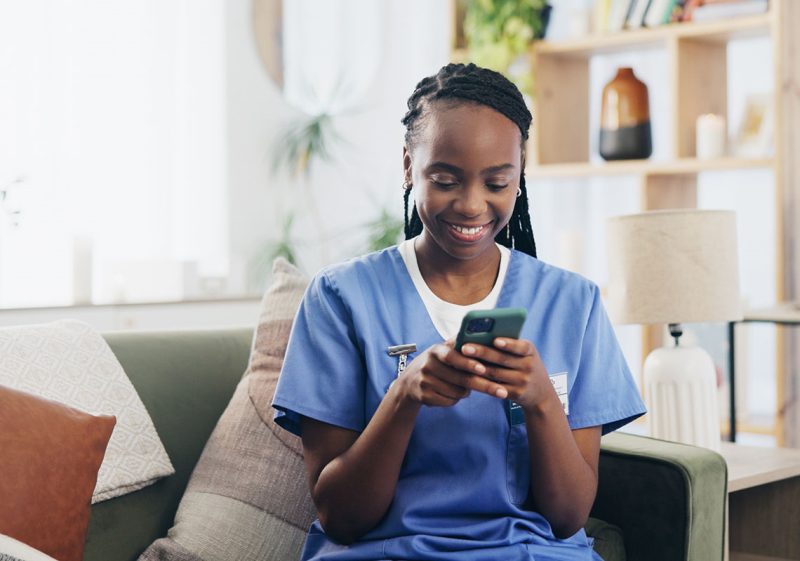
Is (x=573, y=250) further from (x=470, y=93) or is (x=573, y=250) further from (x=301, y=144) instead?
(x=470, y=93)

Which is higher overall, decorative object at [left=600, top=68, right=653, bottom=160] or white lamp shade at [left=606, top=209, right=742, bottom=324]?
decorative object at [left=600, top=68, right=653, bottom=160]

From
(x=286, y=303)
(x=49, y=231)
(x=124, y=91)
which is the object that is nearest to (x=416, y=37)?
(x=124, y=91)

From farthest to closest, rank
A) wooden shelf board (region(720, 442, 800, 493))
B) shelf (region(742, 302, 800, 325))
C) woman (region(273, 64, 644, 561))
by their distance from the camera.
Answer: shelf (region(742, 302, 800, 325)) → wooden shelf board (region(720, 442, 800, 493)) → woman (region(273, 64, 644, 561))

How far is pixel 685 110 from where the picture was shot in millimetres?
3090

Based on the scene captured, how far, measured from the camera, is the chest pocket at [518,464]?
1.13 m

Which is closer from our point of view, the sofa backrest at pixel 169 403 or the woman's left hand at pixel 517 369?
the woman's left hand at pixel 517 369

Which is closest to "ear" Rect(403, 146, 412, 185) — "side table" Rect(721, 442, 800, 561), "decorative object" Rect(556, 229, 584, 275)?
"side table" Rect(721, 442, 800, 561)

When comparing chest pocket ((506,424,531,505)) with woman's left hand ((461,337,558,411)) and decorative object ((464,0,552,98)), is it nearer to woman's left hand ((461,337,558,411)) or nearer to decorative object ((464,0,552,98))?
woman's left hand ((461,337,558,411))

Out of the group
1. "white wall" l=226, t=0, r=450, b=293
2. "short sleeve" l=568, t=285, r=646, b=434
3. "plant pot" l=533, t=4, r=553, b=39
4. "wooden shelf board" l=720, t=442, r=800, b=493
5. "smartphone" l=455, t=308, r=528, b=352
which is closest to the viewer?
"smartphone" l=455, t=308, r=528, b=352

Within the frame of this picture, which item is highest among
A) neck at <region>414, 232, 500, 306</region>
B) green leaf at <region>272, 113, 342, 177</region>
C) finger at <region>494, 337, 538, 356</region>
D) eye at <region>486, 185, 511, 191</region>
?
green leaf at <region>272, 113, 342, 177</region>

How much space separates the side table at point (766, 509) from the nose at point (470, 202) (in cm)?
87

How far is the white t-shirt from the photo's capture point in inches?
46.1

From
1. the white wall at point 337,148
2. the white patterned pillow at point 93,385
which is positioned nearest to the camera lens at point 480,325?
the white patterned pillow at point 93,385

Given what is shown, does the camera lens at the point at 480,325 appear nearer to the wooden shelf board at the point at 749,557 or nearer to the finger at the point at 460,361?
the finger at the point at 460,361
